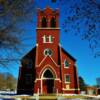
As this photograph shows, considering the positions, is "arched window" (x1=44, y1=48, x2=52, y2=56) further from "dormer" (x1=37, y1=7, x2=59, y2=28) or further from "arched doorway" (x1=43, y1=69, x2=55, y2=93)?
"dormer" (x1=37, y1=7, x2=59, y2=28)

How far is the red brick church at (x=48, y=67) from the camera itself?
67188 mm

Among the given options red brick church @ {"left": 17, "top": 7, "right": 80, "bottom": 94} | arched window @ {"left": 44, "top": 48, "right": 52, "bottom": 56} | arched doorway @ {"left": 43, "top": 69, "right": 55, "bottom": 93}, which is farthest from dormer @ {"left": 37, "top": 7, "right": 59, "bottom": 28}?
arched doorway @ {"left": 43, "top": 69, "right": 55, "bottom": 93}

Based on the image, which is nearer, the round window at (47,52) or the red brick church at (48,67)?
the red brick church at (48,67)

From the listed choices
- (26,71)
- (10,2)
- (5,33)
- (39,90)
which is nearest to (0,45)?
(5,33)

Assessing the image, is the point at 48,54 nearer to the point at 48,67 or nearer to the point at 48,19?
the point at 48,67

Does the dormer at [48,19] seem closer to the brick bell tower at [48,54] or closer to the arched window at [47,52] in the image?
the brick bell tower at [48,54]

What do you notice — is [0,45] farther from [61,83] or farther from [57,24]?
[57,24]

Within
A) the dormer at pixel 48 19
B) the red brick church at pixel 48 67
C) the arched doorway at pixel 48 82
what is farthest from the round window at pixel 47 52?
the dormer at pixel 48 19

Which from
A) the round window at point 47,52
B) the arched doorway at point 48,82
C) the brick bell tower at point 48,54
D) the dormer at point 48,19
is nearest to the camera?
the brick bell tower at point 48,54

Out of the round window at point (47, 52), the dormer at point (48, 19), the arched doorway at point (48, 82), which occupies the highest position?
the dormer at point (48, 19)

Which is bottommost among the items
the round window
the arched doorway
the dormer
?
the arched doorway

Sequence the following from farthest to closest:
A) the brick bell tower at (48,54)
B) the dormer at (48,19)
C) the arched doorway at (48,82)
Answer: the dormer at (48,19), the arched doorway at (48,82), the brick bell tower at (48,54)

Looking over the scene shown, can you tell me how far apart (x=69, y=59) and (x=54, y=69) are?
442cm

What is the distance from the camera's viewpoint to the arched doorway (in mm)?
67625
